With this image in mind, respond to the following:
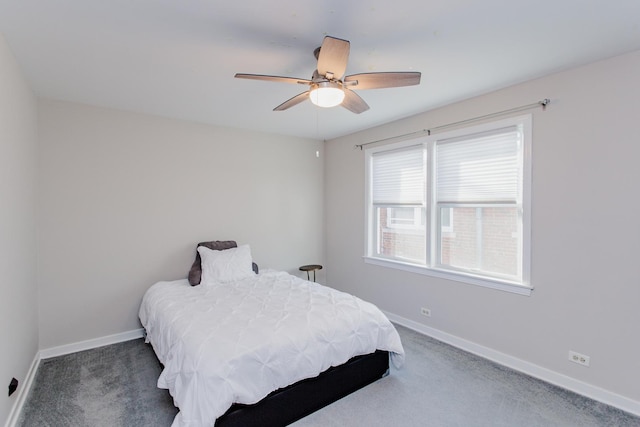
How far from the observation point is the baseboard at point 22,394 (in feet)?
6.82

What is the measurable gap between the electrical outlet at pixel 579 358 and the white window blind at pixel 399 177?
6.31 feet

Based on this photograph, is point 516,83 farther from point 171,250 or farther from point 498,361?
point 171,250

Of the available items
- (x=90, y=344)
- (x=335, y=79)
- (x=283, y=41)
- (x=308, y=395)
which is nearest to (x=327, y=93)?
(x=335, y=79)

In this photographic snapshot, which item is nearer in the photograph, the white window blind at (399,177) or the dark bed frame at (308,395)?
the dark bed frame at (308,395)

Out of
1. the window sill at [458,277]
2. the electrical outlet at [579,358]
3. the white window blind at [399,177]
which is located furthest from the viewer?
the white window blind at [399,177]

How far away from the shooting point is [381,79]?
2020 mm

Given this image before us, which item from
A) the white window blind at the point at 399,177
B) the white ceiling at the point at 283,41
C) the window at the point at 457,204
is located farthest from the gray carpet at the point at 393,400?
the white ceiling at the point at 283,41

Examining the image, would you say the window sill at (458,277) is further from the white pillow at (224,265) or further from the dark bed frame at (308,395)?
the white pillow at (224,265)

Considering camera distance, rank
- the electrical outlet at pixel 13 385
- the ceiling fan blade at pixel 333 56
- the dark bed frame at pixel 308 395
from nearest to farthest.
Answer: the ceiling fan blade at pixel 333 56 → the dark bed frame at pixel 308 395 → the electrical outlet at pixel 13 385

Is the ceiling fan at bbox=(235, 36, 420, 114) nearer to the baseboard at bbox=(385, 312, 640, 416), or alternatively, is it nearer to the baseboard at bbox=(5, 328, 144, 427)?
the baseboard at bbox=(385, 312, 640, 416)

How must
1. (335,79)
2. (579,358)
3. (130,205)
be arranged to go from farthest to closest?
(130,205)
(579,358)
(335,79)

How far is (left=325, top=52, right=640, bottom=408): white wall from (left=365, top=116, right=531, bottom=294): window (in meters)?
0.15

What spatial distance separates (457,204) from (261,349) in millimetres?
2474

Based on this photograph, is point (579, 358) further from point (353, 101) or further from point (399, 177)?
point (353, 101)
